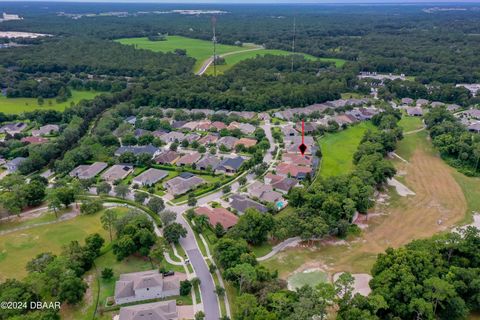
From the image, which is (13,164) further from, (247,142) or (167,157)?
(247,142)

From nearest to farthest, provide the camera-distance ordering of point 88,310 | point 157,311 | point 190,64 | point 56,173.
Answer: point 157,311 → point 88,310 → point 56,173 → point 190,64

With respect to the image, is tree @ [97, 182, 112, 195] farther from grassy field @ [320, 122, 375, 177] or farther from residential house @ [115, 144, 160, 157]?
grassy field @ [320, 122, 375, 177]

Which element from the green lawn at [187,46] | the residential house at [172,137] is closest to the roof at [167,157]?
the residential house at [172,137]

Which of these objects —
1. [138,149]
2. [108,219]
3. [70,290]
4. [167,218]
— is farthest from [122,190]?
[70,290]

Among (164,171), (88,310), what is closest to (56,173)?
(164,171)

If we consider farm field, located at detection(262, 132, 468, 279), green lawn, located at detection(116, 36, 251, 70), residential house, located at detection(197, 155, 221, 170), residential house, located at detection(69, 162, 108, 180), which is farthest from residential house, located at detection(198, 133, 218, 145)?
green lawn, located at detection(116, 36, 251, 70)

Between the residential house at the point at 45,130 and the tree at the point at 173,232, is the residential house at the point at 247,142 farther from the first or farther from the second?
the residential house at the point at 45,130

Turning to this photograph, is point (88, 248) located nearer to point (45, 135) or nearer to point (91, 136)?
point (91, 136)
